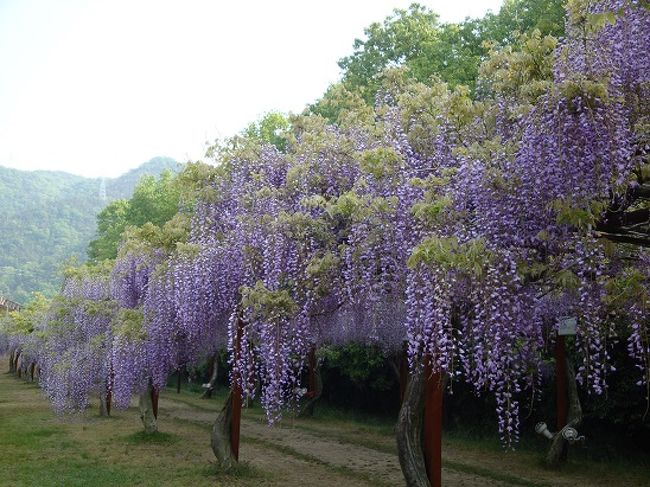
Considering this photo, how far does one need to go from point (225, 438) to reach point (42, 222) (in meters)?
118

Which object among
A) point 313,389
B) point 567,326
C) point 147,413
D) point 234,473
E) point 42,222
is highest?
point 42,222

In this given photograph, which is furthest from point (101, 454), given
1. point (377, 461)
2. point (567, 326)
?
point (567, 326)

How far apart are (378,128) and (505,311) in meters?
3.49

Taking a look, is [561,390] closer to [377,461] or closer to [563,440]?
[563,440]

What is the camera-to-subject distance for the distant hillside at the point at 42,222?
98.4 meters

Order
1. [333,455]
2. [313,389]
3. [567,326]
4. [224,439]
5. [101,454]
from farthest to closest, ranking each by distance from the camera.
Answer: [313,389], [333,455], [101,454], [567,326], [224,439]

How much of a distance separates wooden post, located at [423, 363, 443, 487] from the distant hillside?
6768 cm

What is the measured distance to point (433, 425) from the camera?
24.5ft

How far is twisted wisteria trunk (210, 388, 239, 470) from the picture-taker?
34.3 feet

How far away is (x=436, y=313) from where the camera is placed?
19.2ft

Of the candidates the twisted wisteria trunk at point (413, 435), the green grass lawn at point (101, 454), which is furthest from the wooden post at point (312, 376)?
the twisted wisteria trunk at point (413, 435)

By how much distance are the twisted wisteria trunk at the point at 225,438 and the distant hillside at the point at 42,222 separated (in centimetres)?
6409

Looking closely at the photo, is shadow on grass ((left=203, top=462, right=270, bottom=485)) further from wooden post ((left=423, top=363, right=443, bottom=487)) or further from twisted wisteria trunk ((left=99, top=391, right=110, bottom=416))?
twisted wisteria trunk ((left=99, top=391, right=110, bottom=416))

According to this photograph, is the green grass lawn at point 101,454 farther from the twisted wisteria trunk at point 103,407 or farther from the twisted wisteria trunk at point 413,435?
the twisted wisteria trunk at point 413,435
